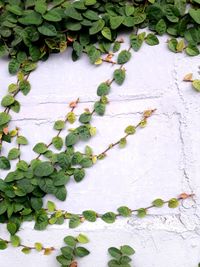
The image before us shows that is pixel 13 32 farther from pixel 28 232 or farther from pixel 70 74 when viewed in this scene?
pixel 28 232

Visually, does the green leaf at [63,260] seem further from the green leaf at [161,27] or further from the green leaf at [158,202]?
the green leaf at [161,27]

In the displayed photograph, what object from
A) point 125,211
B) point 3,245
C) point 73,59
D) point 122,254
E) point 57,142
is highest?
point 73,59

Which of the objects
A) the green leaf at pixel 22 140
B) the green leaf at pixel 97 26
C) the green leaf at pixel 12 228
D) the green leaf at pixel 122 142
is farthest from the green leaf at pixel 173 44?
the green leaf at pixel 12 228

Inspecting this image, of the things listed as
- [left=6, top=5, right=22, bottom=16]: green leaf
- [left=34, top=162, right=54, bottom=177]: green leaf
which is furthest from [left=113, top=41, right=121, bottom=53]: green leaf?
[left=34, top=162, right=54, bottom=177]: green leaf

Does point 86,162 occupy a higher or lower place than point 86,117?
lower

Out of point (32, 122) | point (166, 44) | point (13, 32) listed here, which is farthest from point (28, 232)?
point (166, 44)

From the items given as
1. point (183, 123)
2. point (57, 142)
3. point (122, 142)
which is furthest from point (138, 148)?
point (57, 142)

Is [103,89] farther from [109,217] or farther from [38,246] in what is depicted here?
[38,246]

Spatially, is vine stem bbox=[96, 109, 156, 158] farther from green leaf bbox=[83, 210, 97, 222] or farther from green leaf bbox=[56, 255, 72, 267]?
green leaf bbox=[56, 255, 72, 267]
